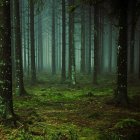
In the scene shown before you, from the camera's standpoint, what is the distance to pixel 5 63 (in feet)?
38.2

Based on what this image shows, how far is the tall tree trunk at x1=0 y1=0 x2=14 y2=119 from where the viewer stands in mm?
11523

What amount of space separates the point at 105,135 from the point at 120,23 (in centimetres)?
703

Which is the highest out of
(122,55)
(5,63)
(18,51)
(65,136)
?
(18,51)

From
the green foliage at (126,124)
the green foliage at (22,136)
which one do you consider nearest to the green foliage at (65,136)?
the green foliage at (22,136)

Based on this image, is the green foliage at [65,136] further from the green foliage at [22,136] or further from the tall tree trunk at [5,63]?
the tall tree trunk at [5,63]

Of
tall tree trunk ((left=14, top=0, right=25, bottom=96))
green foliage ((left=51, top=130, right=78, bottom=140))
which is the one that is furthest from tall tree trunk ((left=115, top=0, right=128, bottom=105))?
tall tree trunk ((left=14, top=0, right=25, bottom=96))

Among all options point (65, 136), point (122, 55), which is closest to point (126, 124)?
point (65, 136)

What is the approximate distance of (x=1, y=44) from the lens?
11570 mm

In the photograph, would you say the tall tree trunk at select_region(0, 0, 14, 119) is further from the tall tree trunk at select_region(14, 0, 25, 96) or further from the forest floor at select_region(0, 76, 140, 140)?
the tall tree trunk at select_region(14, 0, 25, 96)

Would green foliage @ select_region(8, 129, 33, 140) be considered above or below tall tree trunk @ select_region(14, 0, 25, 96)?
below

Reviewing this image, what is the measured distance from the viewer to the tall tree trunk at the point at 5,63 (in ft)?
37.8

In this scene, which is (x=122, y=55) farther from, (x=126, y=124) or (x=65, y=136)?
(x=65, y=136)

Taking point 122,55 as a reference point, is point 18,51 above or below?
above

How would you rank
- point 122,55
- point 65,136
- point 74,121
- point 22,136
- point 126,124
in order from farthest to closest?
point 122,55 < point 74,121 < point 126,124 < point 65,136 < point 22,136
